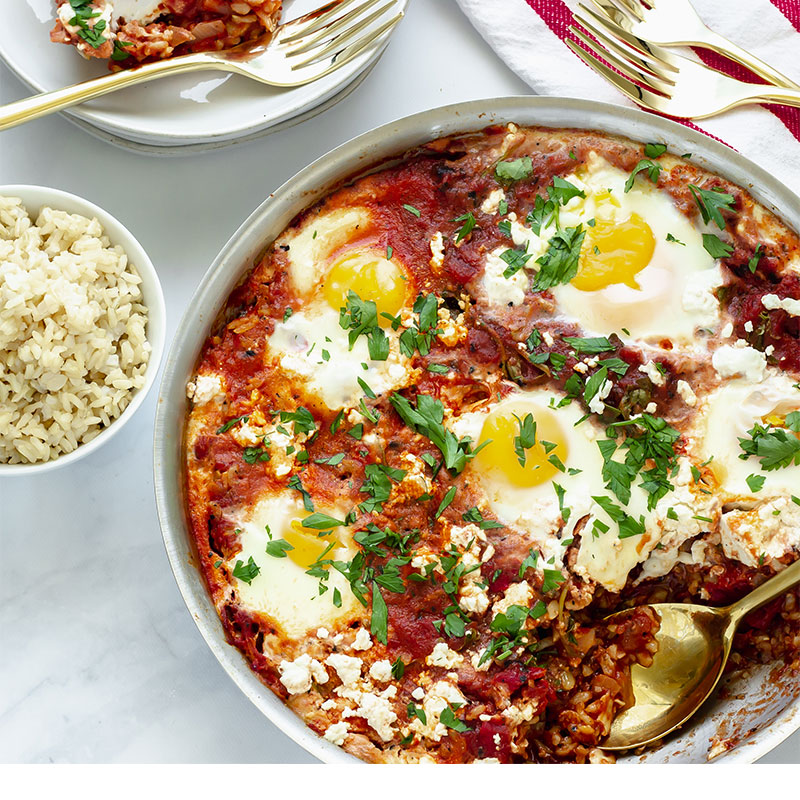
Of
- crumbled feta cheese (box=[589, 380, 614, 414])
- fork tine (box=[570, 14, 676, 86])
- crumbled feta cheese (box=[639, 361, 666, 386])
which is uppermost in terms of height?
fork tine (box=[570, 14, 676, 86])

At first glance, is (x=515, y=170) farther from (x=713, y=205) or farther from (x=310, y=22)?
(x=310, y=22)

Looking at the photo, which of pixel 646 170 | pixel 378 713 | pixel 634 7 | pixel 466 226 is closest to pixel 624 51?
pixel 634 7

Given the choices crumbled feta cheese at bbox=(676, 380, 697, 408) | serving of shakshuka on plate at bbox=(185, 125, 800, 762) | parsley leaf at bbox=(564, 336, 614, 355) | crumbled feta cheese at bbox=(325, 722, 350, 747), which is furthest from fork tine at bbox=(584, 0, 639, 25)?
crumbled feta cheese at bbox=(325, 722, 350, 747)

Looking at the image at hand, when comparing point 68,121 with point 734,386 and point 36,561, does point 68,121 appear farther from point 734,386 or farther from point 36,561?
point 734,386

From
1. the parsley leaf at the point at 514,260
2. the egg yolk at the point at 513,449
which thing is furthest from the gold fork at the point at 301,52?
the egg yolk at the point at 513,449

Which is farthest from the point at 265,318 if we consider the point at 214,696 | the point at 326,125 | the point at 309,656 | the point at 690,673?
the point at 690,673

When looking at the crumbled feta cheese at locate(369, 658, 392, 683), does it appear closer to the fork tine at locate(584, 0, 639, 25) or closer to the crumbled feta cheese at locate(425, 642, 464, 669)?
the crumbled feta cheese at locate(425, 642, 464, 669)

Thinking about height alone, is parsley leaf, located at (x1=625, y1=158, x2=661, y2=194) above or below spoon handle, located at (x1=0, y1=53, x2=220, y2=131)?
above
